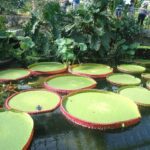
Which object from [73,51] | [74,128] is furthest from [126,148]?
[73,51]

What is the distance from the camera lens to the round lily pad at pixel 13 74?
21.6ft

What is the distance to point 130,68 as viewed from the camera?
7.82m

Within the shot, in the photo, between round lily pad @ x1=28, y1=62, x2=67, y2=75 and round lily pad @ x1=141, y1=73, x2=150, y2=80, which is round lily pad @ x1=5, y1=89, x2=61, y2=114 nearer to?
round lily pad @ x1=28, y1=62, x2=67, y2=75

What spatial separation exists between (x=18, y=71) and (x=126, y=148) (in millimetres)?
3715

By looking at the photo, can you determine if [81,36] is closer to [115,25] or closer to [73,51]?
[73,51]

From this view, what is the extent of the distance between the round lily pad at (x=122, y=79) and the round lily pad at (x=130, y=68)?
16.0 inches

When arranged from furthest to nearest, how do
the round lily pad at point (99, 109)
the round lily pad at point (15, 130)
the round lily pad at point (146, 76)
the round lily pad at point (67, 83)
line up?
the round lily pad at point (146, 76) < the round lily pad at point (67, 83) < the round lily pad at point (99, 109) < the round lily pad at point (15, 130)

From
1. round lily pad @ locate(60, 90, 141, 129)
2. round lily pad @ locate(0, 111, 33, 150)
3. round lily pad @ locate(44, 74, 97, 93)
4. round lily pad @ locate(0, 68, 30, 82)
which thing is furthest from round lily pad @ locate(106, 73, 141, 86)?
round lily pad @ locate(0, 111, 33, 150)

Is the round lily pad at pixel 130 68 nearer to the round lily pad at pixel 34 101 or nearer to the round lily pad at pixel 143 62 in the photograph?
the round lily pad at pixel 143 62

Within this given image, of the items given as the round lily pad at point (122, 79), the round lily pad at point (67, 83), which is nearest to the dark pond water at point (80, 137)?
the round lily pad at point (67, 83)

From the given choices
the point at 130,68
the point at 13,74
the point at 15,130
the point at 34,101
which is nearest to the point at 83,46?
the point at 130,68

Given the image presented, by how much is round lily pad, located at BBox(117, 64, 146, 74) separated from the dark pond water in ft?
8.58

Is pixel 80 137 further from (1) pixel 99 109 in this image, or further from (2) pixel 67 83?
(2) pixel 67 83

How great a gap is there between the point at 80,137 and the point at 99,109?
0.86 m
